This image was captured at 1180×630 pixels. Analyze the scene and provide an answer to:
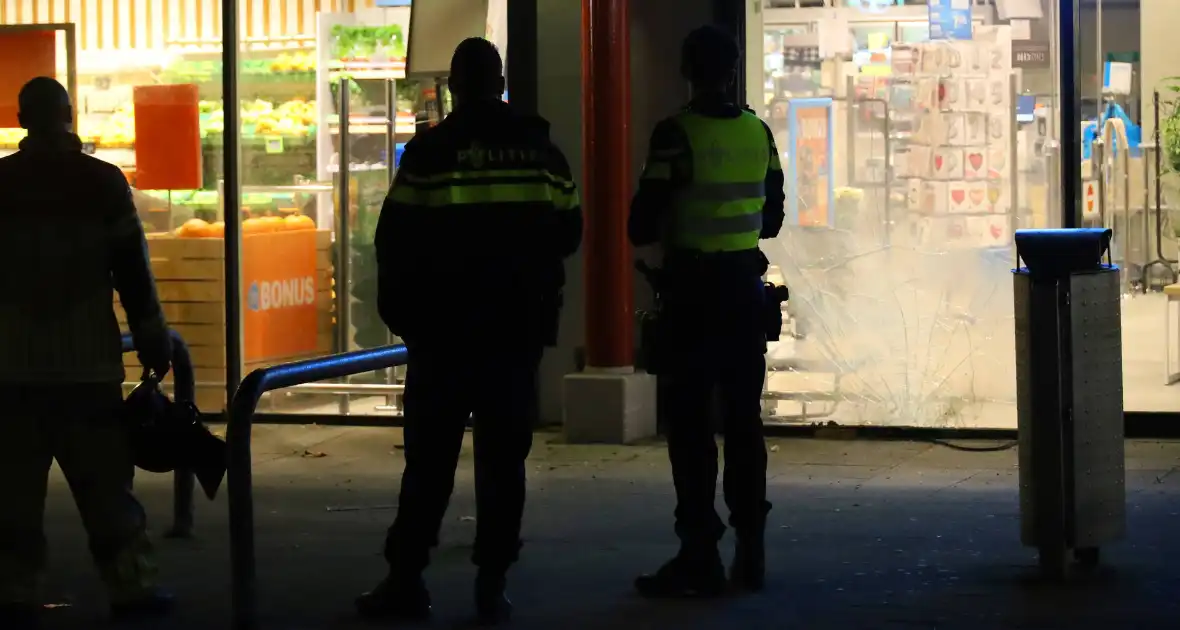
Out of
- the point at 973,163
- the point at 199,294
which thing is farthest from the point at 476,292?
the point at 199,294

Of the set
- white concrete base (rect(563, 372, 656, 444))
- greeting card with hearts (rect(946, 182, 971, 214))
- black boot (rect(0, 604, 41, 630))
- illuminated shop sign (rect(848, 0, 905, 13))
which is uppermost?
illuminated shop sign (rect(848, 0, 905, 13))

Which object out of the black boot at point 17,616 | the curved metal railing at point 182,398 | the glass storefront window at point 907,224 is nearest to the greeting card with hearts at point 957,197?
the glass storefront window at point 907,224

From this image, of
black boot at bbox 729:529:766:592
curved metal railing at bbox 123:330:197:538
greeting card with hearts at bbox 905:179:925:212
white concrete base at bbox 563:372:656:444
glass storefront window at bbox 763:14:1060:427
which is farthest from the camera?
greeting card with hearts at bbox 905:179:925:212

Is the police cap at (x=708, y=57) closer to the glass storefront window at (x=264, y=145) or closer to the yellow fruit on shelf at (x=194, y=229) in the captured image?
the glass storefront window at (x=264, y=145)

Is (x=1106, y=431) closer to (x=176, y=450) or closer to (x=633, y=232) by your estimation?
(x=633, y=232)

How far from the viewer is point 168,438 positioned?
6.41m

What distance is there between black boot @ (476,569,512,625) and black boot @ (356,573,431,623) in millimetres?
203

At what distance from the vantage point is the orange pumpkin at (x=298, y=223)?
11.4m

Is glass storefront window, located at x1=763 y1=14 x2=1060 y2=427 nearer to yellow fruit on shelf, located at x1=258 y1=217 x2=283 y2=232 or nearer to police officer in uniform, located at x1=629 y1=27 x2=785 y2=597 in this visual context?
yellow fruit on shelf, located at x1=258 y1=217 x2=283 y2=232

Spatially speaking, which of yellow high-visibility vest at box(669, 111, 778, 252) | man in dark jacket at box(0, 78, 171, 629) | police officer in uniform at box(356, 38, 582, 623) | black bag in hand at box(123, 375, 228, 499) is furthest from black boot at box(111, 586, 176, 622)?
yellow high-visibility vest at box(669, 111, 778, 252)

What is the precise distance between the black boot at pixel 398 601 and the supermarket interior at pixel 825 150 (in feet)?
15.5

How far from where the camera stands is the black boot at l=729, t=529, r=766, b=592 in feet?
21.7

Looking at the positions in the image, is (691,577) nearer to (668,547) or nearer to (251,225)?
(668,547)

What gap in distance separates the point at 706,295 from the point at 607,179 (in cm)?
389
